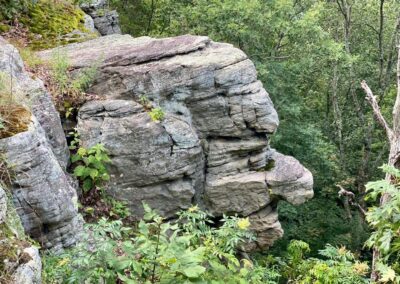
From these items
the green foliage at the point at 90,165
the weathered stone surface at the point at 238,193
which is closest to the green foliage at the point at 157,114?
the green foliage at the point at 90,165

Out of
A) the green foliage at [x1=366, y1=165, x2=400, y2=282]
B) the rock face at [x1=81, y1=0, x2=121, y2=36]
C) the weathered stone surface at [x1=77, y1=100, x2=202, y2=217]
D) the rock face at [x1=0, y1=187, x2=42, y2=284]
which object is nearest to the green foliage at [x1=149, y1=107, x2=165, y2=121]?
the weathered stone surface at [x1=77, y1=100, x2=202, y2=217]

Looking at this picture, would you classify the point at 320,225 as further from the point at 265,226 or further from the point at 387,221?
the point at 387,221

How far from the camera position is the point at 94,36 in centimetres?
1066

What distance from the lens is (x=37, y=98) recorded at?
6.74 meters

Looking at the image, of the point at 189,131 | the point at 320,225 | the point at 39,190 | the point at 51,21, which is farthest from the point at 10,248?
the point at 320,225

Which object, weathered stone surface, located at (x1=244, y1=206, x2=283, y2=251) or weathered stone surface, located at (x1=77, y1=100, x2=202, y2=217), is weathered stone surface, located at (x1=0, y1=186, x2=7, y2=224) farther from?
weathered stone surface, located at (x1=244, y1=206, x2=283, y2=251)

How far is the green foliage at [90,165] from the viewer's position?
746 cm

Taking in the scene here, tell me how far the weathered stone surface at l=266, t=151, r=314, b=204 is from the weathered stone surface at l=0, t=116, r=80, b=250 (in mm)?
4188

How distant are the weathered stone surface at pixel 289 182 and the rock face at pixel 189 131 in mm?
19

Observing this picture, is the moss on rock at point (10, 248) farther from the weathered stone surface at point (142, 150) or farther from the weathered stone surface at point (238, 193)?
the weathered stone surface at point (238, 193)

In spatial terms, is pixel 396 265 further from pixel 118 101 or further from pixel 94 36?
pixel 94 36

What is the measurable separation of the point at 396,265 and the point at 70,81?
20.0 ft

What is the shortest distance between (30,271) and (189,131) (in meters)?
4.90

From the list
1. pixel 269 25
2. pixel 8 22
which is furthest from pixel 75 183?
pixel 269 25
